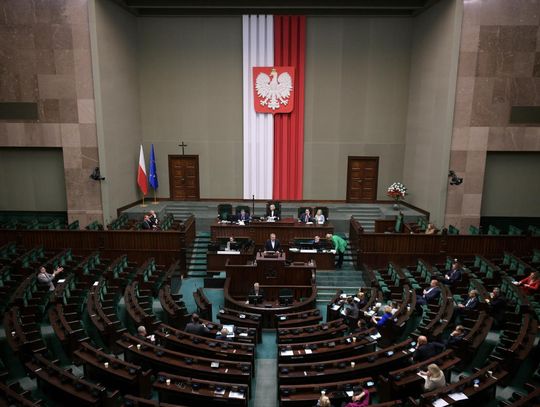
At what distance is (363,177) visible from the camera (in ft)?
58.7

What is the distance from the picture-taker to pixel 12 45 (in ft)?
46.8

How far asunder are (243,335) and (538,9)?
45.8 ft

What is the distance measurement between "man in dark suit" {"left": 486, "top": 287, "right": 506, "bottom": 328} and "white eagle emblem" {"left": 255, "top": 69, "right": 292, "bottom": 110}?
37.4 feet

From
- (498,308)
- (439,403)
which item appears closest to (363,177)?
(498,308)

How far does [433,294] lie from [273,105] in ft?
34.9

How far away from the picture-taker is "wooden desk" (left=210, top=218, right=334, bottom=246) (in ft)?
43.8

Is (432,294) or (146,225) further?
(146,225)

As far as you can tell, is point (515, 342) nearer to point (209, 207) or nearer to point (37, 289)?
point (37, 289)

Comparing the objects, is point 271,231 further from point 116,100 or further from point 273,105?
point 116,100

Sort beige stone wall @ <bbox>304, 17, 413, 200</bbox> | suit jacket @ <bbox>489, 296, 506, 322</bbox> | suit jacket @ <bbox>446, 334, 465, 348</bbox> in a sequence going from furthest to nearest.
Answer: beige stone wall @ <bbox>304, 17, 413, 200</bbox> < suit jacket @ <bbox>489, 296, 506, 322</bbox> < suit jacket @ <bbox>446, 334, 465, 348</bbox>

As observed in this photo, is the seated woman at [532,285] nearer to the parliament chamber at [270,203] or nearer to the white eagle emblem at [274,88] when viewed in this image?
the parliament chamber at [270,203]

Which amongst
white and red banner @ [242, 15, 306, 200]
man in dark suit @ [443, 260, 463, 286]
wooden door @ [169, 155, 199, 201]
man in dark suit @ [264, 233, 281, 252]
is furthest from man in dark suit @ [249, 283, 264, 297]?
wooden door @ [169, 155, 199, 201]

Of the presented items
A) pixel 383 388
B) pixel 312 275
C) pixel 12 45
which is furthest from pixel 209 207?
pixel 383 388

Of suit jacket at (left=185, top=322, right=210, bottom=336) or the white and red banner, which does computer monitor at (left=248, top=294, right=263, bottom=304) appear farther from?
the white and red banner
